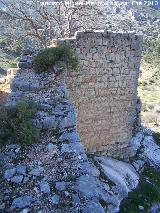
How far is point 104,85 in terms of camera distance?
11.3m

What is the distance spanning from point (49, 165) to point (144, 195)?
6.06m

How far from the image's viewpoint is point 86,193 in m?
5.47

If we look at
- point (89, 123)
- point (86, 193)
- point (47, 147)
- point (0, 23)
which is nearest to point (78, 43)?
point (89, 123)

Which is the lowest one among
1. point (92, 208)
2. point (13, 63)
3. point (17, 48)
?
point (13, 63)

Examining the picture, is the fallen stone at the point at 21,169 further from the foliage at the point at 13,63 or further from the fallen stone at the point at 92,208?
the foliage at the point at 13,63

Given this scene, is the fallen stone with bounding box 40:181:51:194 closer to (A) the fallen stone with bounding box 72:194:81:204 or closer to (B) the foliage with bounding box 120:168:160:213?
(A) the fallen stone with bounding box 72:194:81:204

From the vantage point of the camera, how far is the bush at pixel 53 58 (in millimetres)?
9719

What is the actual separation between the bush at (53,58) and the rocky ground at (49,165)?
0.61m

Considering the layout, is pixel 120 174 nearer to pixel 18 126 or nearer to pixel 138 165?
pixel 138 165

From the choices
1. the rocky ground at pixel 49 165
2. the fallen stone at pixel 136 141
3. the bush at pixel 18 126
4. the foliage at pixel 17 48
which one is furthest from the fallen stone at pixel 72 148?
the foliage at pixel 17 48

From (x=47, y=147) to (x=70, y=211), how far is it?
1.50 m

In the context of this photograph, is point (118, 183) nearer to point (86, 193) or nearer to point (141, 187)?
point (141, 187)

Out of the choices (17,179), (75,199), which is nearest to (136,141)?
(17,179)

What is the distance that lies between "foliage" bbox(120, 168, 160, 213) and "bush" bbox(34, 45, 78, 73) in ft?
12.5
